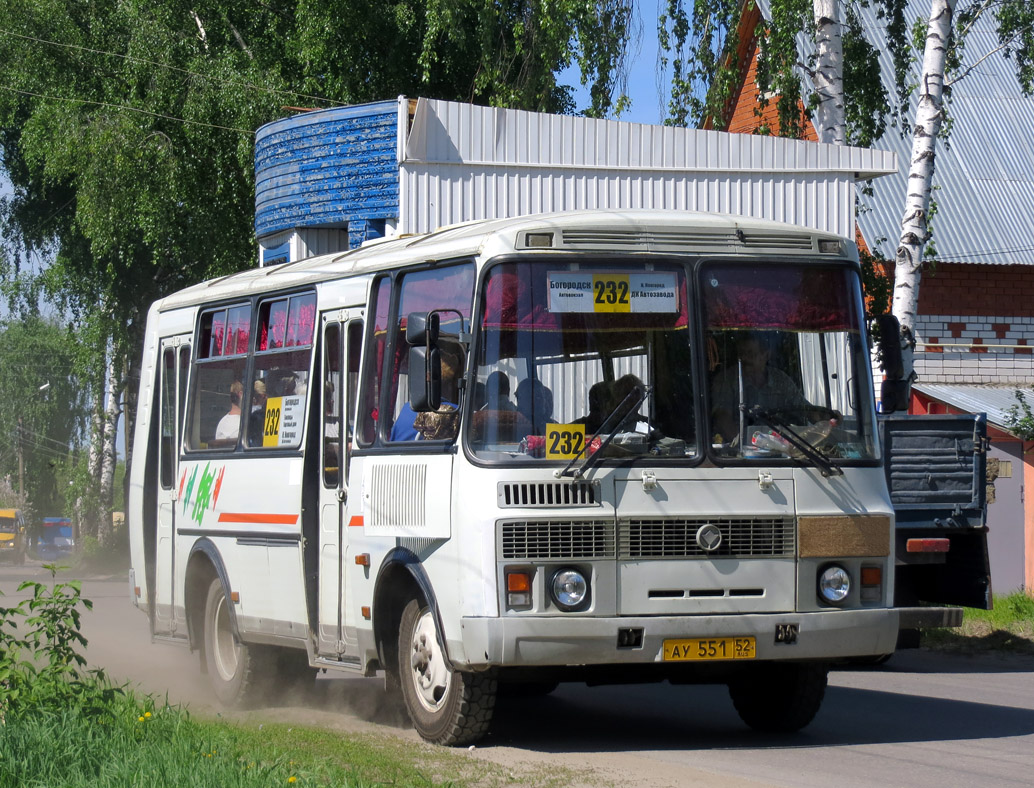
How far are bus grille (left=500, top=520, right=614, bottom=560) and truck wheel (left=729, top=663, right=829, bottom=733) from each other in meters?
1.52


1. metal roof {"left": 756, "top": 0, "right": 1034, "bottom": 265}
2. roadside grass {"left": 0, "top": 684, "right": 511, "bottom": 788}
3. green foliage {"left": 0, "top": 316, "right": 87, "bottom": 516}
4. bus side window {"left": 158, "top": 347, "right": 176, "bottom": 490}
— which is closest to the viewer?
roadside grass {"left": 0, "top": 684, "right": 511, "bottom": 788}

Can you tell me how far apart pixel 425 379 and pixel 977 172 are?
20191 mm

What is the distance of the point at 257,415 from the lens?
11.0 meters

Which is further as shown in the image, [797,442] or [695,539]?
[797,442]

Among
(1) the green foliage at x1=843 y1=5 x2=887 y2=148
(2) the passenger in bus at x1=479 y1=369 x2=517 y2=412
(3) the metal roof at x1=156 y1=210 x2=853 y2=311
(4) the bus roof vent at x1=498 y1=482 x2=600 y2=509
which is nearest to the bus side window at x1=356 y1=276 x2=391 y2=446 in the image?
(3) the metal roof at x1=156 y1=210 x2=853 y2=311

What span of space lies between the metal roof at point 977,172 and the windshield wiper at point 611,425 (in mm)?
15488

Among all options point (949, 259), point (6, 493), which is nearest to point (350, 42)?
point (949, 259)

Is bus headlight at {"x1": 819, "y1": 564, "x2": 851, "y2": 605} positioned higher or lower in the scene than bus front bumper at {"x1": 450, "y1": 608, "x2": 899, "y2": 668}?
higher

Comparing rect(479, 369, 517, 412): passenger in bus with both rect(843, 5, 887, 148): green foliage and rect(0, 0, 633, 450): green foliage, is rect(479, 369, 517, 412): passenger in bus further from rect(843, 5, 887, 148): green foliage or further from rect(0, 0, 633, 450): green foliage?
rect(0, 0, 633, 450): green foliage

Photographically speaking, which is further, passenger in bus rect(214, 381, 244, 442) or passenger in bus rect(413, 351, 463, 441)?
passenger in bus rect(214, 381, 244, 442)

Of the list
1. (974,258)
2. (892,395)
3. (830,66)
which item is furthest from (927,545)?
(974,258)

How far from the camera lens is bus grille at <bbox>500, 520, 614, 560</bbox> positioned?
7.89 metres

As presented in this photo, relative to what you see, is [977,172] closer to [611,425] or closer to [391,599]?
[391,599]

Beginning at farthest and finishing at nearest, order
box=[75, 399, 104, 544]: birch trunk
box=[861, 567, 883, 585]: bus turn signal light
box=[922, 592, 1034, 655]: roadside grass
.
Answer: box=[75, 399, 104, 544]: birch trunk → box=[922, 592, 1034, 655]: roadside grass → box=[861, 567, 883, 585]: bus turn signal light
